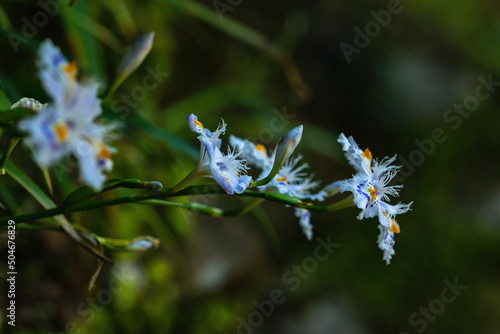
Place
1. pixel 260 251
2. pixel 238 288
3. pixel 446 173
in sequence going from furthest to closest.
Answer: pixel 446 173, pixel 260 251, pixel 238 288

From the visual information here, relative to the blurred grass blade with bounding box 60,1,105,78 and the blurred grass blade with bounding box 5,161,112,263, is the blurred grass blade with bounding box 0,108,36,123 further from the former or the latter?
the blurred grass blade with bounding box 60,1,105,78

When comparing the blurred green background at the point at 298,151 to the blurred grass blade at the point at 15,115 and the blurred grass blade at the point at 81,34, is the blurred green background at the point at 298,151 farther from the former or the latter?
the blurred grass blade at the point at 15,115

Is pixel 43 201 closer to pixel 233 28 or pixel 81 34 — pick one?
pixel 81 34

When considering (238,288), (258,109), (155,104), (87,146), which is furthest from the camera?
(238,288)

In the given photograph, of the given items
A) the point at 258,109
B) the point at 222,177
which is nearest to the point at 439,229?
the point at 258,109

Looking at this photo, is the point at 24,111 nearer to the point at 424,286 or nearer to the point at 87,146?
the point at 87,146

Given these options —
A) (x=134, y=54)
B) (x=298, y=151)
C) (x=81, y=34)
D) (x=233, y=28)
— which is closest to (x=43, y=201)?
(x=134, y=54)

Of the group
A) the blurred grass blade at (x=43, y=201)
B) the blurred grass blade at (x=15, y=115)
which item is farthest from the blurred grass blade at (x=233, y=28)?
the blurred grass blade at (x=15, y=115)

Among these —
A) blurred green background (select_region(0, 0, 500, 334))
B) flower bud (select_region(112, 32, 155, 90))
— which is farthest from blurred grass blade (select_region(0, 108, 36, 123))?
blurred green background (select_region(0, 0, 500, 334))
